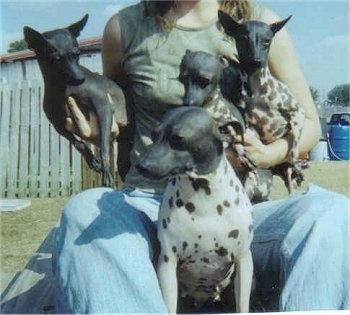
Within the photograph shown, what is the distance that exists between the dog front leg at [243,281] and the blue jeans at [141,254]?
10cm

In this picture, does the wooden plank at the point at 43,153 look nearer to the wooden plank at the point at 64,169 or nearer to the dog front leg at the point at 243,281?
the wooden plank at the point at 64,169

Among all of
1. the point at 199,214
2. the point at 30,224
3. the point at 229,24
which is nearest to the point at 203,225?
the point at 199,214

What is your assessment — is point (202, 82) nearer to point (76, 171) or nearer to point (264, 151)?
point (264, 151)

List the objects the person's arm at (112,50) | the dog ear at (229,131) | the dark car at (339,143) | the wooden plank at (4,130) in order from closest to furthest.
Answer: the dog ear at (229,131) < the person's arm at (112,50) < the wooden plank at (4,130) < the dark car at (339,143)

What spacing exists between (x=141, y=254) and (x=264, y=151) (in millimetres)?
569

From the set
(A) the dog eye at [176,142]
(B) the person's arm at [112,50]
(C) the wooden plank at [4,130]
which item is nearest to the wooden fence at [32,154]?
(C) the wooden plank at [4,130]

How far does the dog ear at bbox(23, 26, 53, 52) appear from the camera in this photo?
6.99 feet

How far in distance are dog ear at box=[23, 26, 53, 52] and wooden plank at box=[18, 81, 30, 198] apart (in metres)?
4.93

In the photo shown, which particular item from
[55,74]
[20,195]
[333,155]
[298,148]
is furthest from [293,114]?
[333,155]

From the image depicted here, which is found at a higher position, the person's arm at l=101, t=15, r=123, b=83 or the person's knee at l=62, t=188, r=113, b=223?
the person's arm at l=101, t=15, r=123, b=83

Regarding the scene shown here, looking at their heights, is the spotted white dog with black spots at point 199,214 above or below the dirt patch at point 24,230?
above

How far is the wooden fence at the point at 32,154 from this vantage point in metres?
7.00

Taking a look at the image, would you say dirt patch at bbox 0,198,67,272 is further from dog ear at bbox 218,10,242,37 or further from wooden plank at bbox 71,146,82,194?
dog ear at bbox 218,10,242,37

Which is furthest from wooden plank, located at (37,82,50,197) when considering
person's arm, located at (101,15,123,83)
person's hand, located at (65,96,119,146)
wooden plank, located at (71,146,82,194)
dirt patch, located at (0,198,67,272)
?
person's hand, located at (65,96,119,146)
